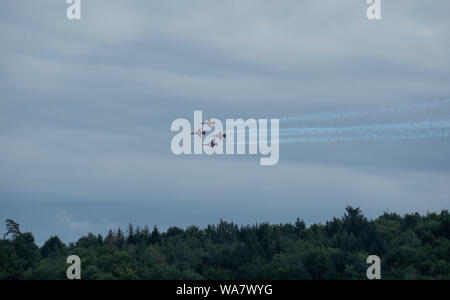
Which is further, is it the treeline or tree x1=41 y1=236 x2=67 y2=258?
tree x1=41 y1=236 x2=67 y2=258

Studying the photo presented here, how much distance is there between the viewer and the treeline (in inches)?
4614

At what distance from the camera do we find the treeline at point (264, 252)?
384ft

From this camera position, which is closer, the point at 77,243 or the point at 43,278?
the point at 43,278

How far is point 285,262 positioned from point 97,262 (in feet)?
112

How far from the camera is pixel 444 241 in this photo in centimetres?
12494

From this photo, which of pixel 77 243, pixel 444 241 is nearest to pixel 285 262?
pixel 444 241

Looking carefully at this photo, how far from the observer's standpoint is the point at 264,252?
130 m

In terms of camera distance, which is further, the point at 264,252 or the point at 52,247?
the point at 52,247

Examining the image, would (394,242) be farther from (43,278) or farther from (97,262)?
(43,278)

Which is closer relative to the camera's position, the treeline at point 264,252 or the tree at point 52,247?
the treeline at point 264,252

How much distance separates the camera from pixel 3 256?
146875 mm
